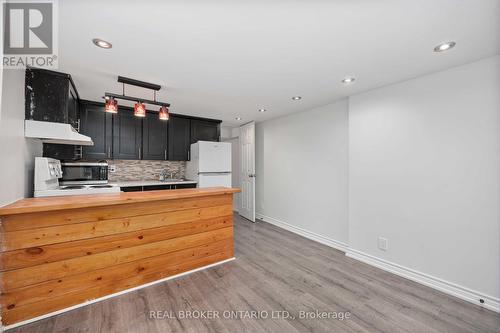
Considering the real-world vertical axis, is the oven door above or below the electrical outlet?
above

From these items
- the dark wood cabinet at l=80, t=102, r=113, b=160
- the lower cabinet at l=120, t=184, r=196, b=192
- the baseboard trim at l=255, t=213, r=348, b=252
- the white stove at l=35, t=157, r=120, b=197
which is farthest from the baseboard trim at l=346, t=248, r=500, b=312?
the dark wood cabinet at l=80, t=102, r=113, b=160

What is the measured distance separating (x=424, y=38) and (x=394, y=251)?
2355 millimetres

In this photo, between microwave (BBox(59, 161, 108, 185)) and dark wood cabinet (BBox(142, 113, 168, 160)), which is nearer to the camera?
microwave (BBox(59, 161, 108, 185))

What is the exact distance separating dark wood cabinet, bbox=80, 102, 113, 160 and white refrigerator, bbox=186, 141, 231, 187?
1.50 meters

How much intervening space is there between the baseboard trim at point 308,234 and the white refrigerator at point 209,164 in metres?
1.33

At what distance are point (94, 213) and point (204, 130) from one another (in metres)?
3.12

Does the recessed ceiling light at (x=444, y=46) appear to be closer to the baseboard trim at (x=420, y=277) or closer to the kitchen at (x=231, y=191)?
the kitchen at (x=231, y=191)

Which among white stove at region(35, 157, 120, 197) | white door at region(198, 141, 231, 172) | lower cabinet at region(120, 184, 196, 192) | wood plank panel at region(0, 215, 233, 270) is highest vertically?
white door at region(198, 141, 231, 172)

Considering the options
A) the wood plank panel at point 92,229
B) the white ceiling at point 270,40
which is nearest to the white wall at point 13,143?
the wood plank panel at point 92,229

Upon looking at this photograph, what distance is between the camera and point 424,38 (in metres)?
1.73

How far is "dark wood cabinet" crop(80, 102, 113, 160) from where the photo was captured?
3.57 metres

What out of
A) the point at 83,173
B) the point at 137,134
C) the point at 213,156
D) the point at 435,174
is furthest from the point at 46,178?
the point at 435,174

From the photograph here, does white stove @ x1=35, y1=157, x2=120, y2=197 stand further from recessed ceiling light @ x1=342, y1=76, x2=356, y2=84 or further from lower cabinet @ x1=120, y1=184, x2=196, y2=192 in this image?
recessed ceiling light @ x1=342, y1=76, x2=356, y2=84

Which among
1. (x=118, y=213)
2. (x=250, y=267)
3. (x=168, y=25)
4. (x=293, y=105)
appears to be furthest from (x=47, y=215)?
(x=293, y=105)
